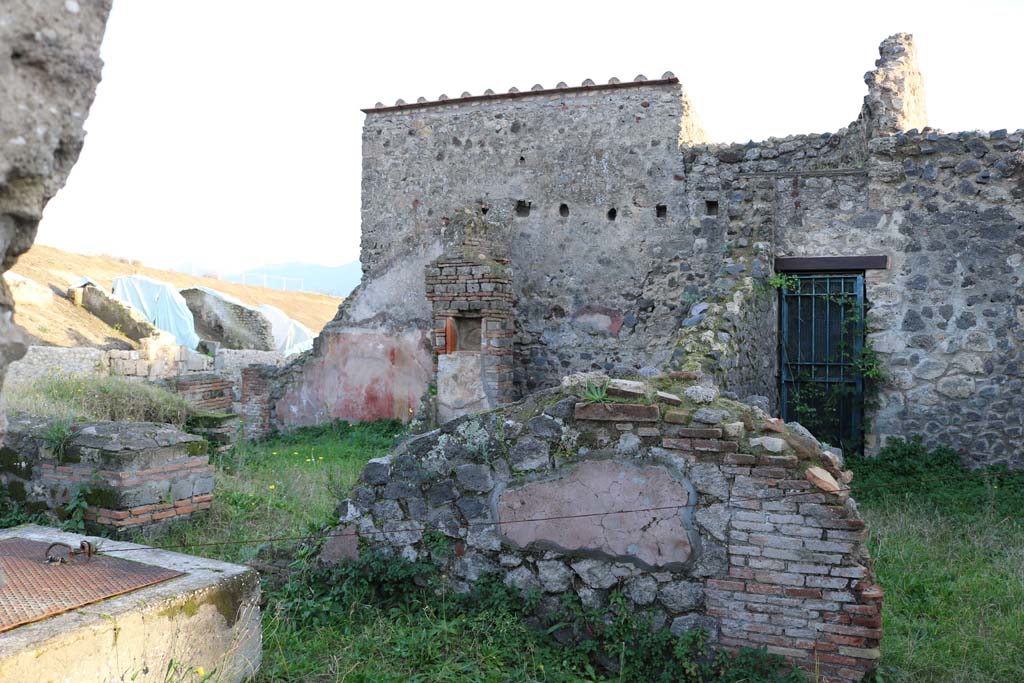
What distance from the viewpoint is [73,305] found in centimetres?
2061

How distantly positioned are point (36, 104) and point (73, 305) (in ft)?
72.2

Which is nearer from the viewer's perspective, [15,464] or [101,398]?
[15,464]

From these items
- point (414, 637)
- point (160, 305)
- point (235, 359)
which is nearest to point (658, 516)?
point (414, 637)

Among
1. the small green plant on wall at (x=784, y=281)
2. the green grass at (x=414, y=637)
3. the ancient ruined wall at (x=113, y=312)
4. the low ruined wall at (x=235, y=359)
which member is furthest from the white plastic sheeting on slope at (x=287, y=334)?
the green grass at (x=414, y=637)

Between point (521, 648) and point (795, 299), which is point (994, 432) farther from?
point (521, 648)

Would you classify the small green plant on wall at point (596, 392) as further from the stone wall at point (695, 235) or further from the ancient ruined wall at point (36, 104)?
the ancient ruined wall at point (36, 104)

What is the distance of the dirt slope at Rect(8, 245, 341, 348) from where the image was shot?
60.2ft

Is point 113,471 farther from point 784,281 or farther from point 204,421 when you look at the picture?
point 784,281

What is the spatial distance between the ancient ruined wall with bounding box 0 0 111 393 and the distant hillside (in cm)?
3675

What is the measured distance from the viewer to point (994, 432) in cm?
774

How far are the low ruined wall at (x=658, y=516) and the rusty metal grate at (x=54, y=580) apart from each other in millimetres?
1350

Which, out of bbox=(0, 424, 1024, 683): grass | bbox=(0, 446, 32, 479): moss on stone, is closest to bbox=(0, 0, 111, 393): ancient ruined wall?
bbox=(0, 424, 1024, 683): grass

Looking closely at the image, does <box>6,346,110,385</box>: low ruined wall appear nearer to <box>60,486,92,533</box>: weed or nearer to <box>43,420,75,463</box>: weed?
<box>43,420,75,463</box>: weed

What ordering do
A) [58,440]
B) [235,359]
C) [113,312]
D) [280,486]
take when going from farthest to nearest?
[113,312] < [235,359] < [280,486] < [58,440]
